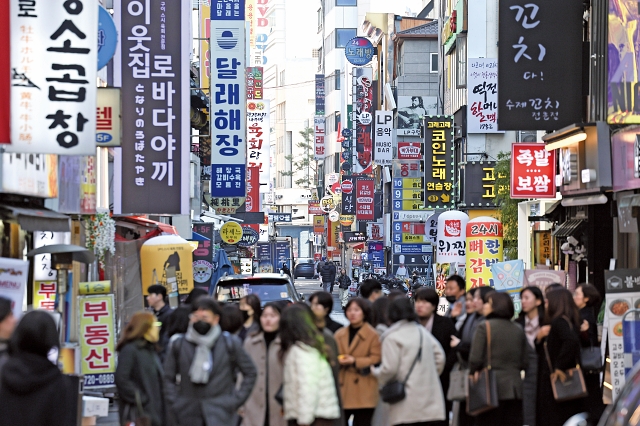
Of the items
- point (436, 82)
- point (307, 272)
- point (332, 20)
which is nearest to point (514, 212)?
point (436, 82)

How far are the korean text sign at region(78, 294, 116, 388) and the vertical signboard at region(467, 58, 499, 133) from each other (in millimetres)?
21171

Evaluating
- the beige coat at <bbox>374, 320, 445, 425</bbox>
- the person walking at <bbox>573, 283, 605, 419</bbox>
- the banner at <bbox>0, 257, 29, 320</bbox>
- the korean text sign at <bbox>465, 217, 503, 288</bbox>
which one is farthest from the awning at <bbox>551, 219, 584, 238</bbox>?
the banner at <bbox>0, 257, 29, 320</bbox>

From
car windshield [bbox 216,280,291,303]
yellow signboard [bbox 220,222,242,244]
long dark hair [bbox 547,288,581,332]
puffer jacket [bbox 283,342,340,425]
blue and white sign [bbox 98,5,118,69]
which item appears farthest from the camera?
yellow signboard [bbox 220,222,242,244]

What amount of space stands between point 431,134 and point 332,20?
76.2 metres

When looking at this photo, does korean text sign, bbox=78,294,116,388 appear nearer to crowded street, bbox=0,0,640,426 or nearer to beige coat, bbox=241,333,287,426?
crowded street, bbox=0,0,640,426

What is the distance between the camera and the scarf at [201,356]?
895cm

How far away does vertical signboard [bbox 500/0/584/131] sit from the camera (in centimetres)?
1838

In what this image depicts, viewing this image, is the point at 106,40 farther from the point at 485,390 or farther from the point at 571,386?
the point at 571,386

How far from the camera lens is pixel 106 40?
15.8 m

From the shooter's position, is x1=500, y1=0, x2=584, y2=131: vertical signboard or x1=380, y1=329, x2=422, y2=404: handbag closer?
x1=380, y1=329, x2=422, y2=404: handbag

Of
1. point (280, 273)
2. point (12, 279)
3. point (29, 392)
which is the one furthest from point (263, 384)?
point (280, 273)

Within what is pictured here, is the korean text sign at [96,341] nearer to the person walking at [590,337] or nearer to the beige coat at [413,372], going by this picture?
the beige coat at [413,372]

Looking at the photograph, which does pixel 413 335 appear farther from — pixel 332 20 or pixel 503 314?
pixel 332 20

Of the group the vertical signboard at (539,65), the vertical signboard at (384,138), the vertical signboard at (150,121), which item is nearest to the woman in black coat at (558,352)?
the vertical signboard at (539,65)
